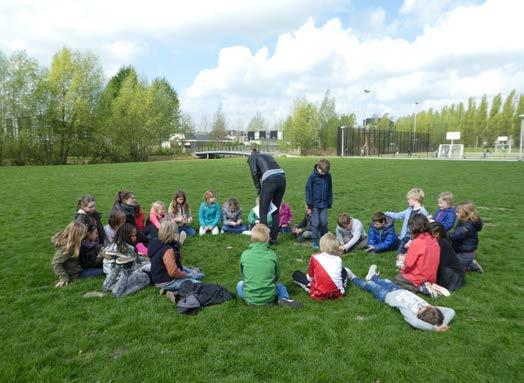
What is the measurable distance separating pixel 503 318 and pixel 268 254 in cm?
301

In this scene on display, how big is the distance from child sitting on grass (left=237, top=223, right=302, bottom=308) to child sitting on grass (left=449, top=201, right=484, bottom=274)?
3.18 m

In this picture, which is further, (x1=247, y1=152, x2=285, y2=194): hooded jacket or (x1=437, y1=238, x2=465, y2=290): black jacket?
(x1=247, y1=152, x2=285, y2=194): hooded jacket

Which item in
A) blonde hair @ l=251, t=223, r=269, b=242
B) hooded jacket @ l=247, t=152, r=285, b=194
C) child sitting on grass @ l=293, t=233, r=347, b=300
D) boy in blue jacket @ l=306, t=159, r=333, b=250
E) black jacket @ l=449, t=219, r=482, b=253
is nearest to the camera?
blonde hair @ l=251, t=223, r=269, b=242

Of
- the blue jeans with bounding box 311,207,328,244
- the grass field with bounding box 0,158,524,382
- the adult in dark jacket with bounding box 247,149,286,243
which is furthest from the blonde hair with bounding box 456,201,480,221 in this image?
the adult in dark jacket with bounding box 247,149,286,243

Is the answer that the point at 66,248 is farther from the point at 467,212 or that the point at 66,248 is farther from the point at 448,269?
the point at 467,212

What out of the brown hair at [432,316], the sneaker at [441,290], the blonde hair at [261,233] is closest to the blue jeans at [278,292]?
the blonde hair at [261,233]

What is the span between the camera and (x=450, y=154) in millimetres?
56062

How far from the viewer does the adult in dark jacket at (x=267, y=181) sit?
8.01 m

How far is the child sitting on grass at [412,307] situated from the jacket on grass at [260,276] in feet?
4.85

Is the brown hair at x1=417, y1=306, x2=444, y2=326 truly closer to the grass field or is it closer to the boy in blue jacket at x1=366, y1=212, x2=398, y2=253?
the grass field

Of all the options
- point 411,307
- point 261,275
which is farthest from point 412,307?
point 261,275

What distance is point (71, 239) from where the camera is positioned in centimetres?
595

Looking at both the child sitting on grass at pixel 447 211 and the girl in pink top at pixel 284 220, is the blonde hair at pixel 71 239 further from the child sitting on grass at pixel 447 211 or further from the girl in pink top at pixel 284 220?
the child sitting on grass at pixel 447 211

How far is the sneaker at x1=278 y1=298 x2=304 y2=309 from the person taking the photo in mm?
5079
